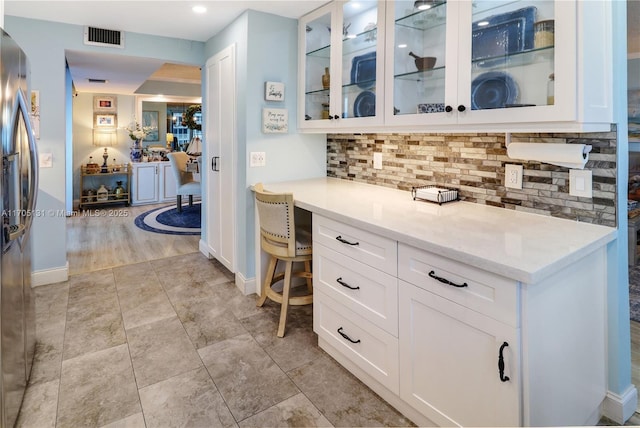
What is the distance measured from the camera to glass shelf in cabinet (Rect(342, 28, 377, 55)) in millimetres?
2340

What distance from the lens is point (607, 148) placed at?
1.62 m

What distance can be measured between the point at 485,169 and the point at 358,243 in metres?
0.82

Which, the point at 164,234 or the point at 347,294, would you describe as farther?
the point at 164,234

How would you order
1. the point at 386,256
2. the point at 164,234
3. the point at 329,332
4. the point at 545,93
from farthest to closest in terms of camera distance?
the point at 164,234 → the point at 329,332 → the point at 386,256 → the point at 545,93

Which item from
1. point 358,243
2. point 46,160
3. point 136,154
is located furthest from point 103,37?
point 136,154

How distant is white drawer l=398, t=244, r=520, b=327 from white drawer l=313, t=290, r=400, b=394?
35 centimetres

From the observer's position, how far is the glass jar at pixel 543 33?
4.96 ft

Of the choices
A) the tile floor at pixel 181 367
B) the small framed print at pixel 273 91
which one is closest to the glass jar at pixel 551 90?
the tile floor at pixel 181 367

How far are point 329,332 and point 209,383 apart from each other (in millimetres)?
679

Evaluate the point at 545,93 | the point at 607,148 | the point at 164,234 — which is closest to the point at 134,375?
the point at 545,93

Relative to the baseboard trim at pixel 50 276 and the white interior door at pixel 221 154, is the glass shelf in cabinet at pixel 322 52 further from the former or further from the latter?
the baseboard trim at pixel 50 276

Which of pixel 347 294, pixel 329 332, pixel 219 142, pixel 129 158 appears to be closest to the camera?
pixel 347 294

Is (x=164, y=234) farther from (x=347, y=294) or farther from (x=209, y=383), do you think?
(x=347, y=294)

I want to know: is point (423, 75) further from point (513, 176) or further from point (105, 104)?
point (105, 104)
